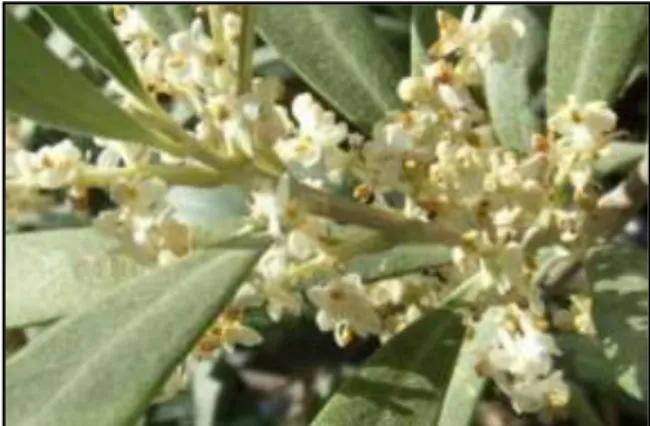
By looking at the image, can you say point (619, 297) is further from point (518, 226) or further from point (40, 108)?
Answer: point (40, 108)

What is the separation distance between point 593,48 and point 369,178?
35 cm

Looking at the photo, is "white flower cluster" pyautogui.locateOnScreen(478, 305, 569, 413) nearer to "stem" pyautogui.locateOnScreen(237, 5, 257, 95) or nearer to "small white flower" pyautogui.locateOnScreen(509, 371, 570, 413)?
"small white flower" pyautogui.locateOnScreen(509, 371, 570, 413)

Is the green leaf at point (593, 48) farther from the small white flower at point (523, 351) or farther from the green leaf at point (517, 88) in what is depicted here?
the small white flower at point (523, 351)

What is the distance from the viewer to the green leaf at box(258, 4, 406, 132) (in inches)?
68.3

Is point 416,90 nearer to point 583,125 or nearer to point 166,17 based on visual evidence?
point 583,125

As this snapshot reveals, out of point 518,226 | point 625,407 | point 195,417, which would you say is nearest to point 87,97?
point 518,226

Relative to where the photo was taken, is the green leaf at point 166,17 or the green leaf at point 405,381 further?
the green leaf at point 166,17

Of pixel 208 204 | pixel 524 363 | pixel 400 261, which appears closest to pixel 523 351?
pixel 524 363

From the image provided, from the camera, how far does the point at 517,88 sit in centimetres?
194

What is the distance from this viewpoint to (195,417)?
100.0 inches

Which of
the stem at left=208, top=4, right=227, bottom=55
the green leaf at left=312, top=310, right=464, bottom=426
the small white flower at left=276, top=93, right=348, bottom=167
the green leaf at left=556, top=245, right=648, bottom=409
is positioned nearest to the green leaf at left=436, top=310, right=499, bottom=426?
the green leaf at left=312, top=310, right=464, bottom=426

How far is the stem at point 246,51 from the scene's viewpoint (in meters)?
1.39

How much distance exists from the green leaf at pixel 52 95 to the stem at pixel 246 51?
0.11m

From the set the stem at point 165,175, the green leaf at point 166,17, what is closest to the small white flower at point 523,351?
the stem at point 165,175
